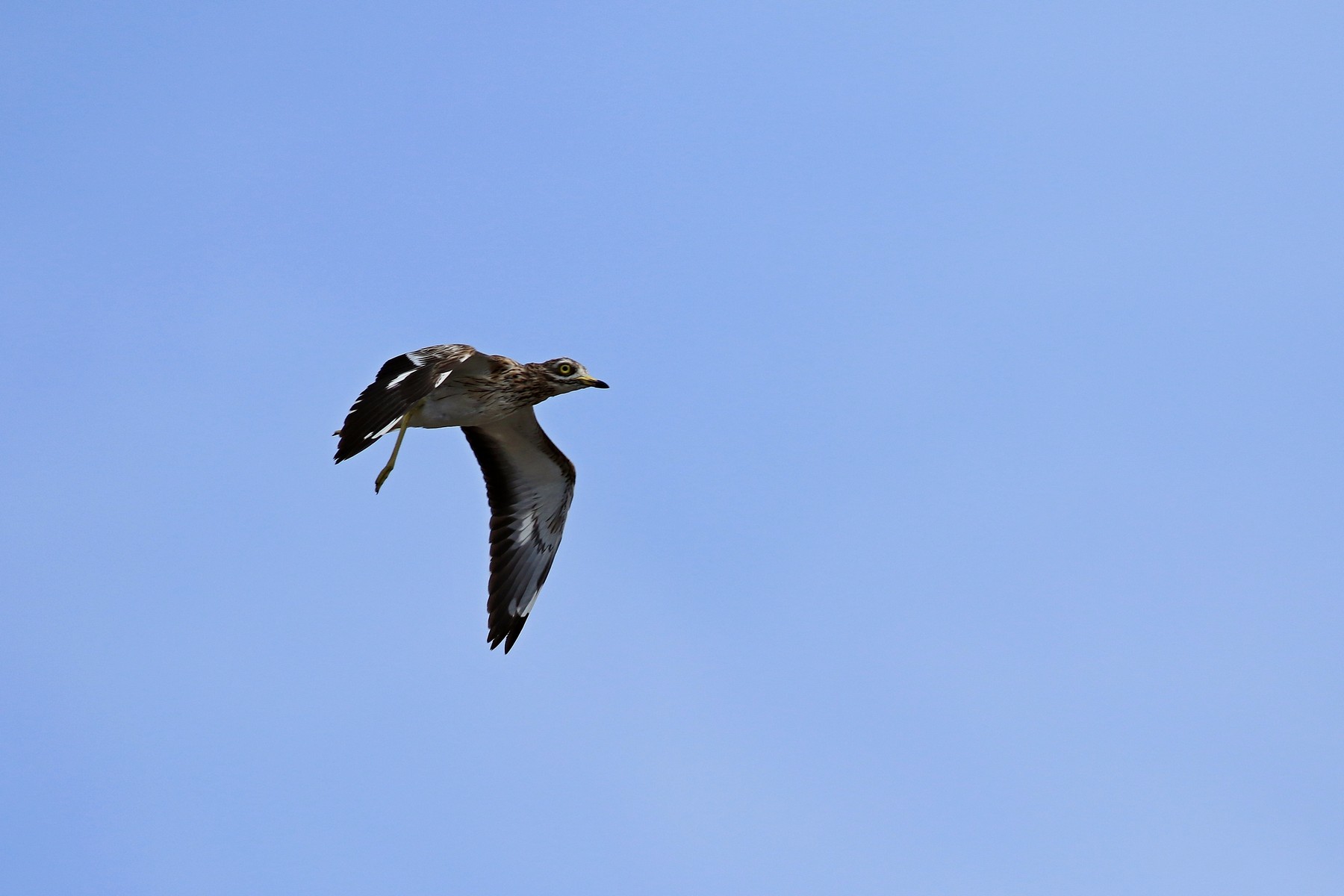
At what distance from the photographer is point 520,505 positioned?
813 inches

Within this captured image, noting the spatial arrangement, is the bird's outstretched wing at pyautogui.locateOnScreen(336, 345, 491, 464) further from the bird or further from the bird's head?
the bird's head

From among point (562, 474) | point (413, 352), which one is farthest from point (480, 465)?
point (413, 352)

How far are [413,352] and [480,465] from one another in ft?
13.3

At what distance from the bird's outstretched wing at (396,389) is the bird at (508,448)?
0.08 feet

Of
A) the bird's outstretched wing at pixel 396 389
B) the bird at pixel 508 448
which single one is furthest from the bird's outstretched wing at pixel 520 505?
the bird's outstretched wing at pixel 396 389

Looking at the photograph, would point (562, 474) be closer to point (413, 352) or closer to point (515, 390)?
point (515, 390)

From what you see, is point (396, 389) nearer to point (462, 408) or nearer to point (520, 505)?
point (462, 408)

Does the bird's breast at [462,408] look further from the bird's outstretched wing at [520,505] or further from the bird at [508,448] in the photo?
the bird's outstretched wing at [520,505]

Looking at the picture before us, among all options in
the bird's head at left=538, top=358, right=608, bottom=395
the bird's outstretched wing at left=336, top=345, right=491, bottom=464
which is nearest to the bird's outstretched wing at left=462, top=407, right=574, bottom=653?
the bird's head at left=538, top=358, right=608, bottom=395

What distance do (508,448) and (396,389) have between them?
500 centimetres

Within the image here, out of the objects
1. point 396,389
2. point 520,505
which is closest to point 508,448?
point 520,505

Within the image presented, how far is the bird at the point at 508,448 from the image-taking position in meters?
17.2

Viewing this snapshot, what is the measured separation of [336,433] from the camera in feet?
53.9

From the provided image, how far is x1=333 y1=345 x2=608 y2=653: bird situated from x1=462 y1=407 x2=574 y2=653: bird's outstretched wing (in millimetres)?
11
